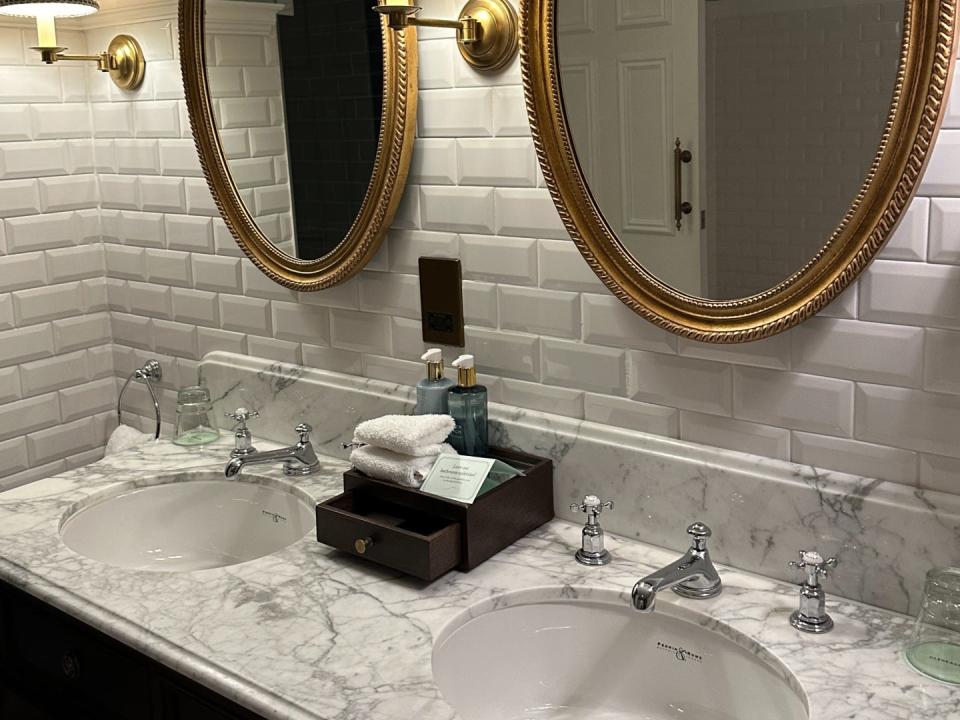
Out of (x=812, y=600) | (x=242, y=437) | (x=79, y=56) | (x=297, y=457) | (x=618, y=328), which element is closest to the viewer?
(x=812, y=600)

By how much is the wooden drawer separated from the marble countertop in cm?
3

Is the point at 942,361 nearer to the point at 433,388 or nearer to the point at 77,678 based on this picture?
the point at 433,388

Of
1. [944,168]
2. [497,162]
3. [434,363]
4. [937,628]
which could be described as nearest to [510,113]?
[497,162]

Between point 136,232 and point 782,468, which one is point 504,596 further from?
point 136,232

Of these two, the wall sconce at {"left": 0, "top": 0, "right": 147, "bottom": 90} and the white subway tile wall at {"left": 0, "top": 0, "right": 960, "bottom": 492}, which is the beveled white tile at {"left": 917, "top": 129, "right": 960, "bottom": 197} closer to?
the white subway tile wall at {"left": 0, "top": 0, "right": 960, "bottom": 492}

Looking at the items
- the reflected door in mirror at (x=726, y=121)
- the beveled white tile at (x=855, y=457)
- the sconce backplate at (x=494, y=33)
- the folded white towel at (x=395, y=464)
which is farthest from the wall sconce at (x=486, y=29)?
the beveled white tile at (x=855, y=457)

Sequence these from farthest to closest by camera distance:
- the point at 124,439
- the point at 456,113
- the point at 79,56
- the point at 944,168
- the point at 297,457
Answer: the point at 124,439 < the point at 79,56 < the point at 297,457 < the point at 456,113 < the point at 944,168

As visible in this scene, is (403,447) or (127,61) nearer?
(403,447)

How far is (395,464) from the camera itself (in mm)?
1565

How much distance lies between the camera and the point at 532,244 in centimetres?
162

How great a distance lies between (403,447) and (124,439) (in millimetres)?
961

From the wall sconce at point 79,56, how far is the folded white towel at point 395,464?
1.01 metres

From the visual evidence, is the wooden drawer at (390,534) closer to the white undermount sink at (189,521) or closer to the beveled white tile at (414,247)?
the white undermount sink at (189,521)

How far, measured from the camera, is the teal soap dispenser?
66.4 inches
